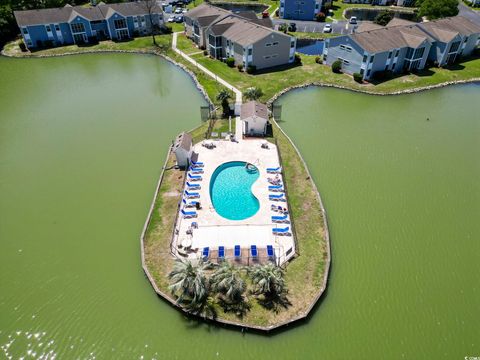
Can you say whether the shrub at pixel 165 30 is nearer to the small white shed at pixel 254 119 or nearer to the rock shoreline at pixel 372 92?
the rock shoreline at pixel 372 92

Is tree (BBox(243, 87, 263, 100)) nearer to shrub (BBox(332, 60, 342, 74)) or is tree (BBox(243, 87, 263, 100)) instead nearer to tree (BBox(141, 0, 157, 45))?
shrub (BBox(332, 60, 342, 74))

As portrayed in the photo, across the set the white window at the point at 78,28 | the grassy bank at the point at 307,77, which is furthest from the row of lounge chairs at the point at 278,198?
the white window at the point at 78,28

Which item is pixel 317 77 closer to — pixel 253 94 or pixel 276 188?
pixel 253 94

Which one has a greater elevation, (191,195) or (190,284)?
(190,284)

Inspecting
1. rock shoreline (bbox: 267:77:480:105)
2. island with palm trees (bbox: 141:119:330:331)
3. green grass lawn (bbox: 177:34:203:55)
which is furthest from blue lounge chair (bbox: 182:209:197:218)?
green grass lawn (bbox: 177:34:203:55)

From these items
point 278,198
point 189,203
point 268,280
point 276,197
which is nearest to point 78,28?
point 189,203

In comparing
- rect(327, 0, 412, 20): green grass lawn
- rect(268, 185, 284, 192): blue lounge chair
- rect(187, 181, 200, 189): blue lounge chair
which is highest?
rect(327, 0, 412, 20): green grass lawn

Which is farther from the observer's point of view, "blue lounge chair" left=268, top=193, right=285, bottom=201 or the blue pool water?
"blue lounge chair" left=268, top=193, right=285, bottom=201
